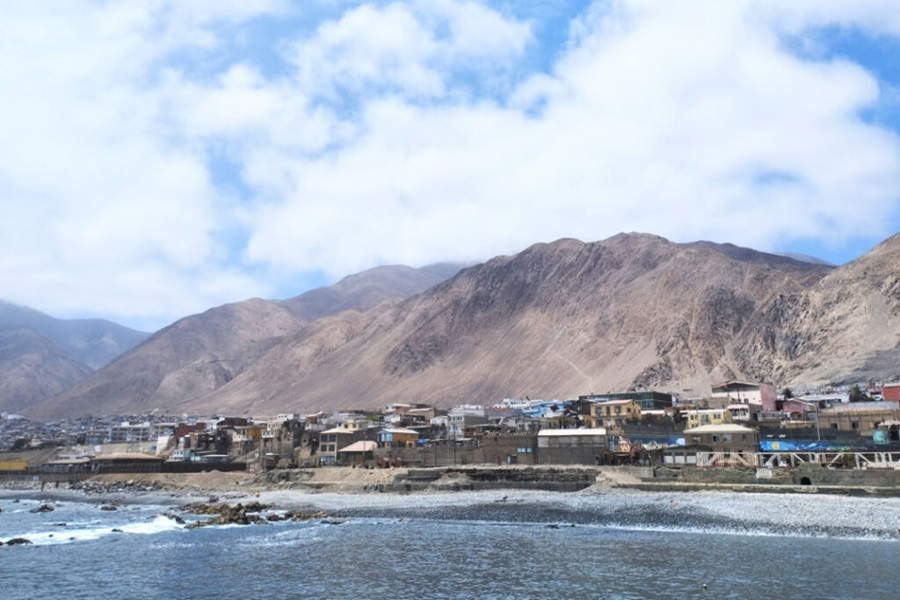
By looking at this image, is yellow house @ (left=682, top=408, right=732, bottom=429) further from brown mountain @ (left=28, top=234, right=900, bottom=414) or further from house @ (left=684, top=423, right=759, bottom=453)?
brown mountain @ (left=28, top=234, right=900, bottom=414)

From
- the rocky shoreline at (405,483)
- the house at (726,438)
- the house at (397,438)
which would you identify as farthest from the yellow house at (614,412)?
the house at (397,438)

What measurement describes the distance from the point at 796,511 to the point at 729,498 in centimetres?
524

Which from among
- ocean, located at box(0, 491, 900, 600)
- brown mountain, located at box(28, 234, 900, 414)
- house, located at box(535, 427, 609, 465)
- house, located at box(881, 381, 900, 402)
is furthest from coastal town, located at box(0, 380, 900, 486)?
brown mountain, located at box(28, 234, 900, 414)

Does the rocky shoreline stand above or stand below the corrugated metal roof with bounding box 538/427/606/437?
below

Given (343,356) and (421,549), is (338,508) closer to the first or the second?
(421,549)

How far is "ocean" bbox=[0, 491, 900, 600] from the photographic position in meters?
25.7

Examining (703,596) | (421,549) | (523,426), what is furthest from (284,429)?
(703,596)

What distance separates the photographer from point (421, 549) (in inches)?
1305

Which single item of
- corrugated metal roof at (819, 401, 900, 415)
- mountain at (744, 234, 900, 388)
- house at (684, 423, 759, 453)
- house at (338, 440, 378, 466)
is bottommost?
house at (338, 440, 378, 466)

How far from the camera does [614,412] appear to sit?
74.4m

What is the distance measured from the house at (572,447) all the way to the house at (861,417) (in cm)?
1962

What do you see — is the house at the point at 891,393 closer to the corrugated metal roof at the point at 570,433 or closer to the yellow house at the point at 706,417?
the yellow house at the point at 706,417

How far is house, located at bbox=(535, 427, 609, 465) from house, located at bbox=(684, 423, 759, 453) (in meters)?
6.55

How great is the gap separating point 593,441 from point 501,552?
2592 centimetres
